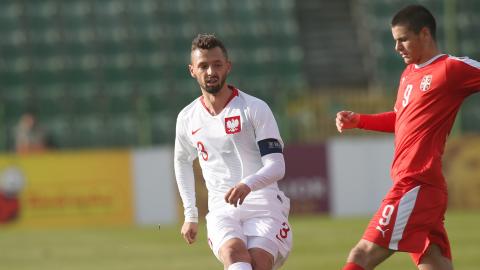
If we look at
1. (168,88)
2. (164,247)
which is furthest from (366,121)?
(168,88)

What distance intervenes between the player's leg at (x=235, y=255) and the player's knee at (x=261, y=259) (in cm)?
5

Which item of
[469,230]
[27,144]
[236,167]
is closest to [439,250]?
[236,167]

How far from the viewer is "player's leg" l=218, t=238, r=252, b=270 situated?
6516 millimetres

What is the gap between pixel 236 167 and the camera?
6.93 meters

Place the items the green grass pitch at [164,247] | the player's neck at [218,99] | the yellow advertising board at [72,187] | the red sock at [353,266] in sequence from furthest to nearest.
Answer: the yellow advertising board at [72,187], the green grass pitch at [164,247], the player's neck at [218,99], the red sock at [353,266]

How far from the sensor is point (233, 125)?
6.87 m

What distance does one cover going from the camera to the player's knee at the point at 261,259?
6664 mm

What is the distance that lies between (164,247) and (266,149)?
8.19 meters

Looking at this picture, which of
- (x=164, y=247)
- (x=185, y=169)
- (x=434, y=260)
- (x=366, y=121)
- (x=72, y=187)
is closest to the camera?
(x=434, y=260)

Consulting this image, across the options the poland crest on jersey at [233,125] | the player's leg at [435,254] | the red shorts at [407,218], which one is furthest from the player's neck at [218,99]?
the player's leg at [435,254]

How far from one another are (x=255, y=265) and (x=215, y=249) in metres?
0.32

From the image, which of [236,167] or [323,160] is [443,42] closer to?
[323,160]

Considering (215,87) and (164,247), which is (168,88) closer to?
(164,247)

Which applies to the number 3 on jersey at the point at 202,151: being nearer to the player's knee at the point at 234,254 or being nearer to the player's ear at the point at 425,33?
the player's knee at the point at 234,254
